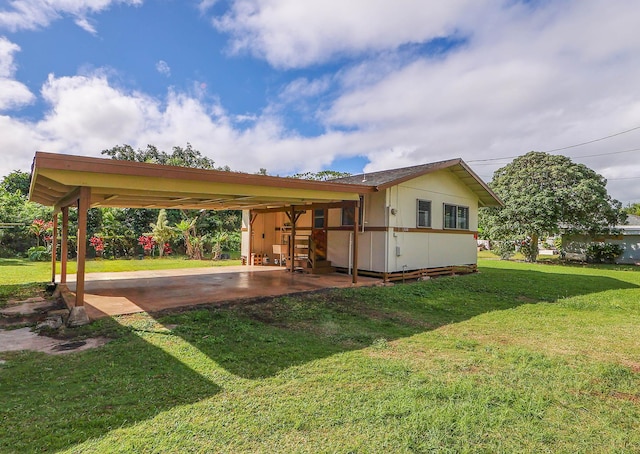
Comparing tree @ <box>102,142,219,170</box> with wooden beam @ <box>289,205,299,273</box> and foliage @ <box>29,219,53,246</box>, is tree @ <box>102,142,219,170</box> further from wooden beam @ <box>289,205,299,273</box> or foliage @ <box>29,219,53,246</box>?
wooden beam @ <box>289,205,299,273</box>

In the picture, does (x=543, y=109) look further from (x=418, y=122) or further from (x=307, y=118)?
(x=307, y=118)

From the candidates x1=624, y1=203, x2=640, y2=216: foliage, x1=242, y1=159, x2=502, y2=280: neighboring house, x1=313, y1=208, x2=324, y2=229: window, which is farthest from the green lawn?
x1=624, y1=203, x2=640, y2=216: foliage

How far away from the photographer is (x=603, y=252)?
2108cm

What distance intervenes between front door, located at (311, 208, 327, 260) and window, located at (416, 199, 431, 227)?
10.4ft

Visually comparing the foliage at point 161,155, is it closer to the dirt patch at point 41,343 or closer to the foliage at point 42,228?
the foliage at point 42,228

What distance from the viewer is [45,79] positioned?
51.2 ft

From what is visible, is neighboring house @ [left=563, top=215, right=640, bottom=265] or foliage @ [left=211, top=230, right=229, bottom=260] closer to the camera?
foliage @ [left=211, top=230, right=229, bottom=260]

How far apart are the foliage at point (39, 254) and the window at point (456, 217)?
1685cm

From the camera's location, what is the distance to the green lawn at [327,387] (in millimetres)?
2613

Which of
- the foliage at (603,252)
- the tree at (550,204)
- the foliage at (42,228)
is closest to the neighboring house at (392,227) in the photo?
the tree at (550,204)

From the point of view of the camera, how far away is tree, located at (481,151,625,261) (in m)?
19.0

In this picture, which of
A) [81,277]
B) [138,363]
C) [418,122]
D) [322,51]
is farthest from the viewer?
[418,122]

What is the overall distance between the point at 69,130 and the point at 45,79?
24.9 feet

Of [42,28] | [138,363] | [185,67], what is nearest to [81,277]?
[138,363]
